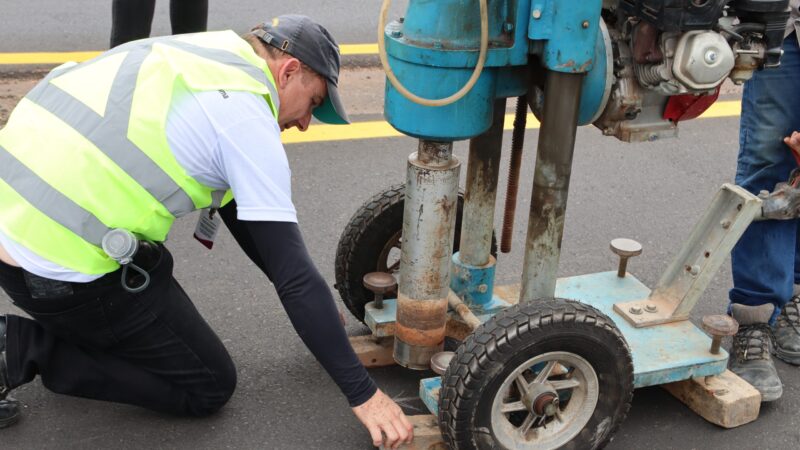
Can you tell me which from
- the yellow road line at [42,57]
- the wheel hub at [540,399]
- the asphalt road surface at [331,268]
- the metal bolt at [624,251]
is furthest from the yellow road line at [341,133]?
the wheel hub at [540,399]

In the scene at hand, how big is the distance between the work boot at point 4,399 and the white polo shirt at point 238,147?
79cm

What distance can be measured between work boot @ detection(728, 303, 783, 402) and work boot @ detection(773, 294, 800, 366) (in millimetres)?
103

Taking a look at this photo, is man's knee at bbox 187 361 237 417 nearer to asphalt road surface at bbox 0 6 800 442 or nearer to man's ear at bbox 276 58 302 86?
asphalt road surface at bbox 0 6 800 442

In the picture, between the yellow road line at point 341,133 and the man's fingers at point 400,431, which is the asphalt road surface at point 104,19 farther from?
the man's fingers at point 400,431

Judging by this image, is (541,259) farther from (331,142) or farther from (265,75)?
(331,142)

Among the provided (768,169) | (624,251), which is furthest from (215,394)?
(768,169)

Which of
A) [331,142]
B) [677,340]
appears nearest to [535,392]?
[677,340]

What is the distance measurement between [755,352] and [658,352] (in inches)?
17.4

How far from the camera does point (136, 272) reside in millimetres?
2734

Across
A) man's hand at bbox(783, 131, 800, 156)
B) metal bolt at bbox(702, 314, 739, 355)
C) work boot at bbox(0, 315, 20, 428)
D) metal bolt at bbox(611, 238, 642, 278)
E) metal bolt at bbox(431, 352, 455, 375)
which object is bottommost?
work boot at bbox(0, 315, 20, 428)

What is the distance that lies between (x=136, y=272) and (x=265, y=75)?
0.62 m

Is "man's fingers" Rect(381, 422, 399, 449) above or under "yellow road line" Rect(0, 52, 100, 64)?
under

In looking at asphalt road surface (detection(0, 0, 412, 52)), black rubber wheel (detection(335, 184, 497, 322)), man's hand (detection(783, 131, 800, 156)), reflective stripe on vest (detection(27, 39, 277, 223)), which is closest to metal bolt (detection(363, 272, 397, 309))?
black rubber wheel (detection(335, 184, 497, 322))

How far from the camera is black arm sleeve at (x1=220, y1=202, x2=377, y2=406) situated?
96.5 inches
